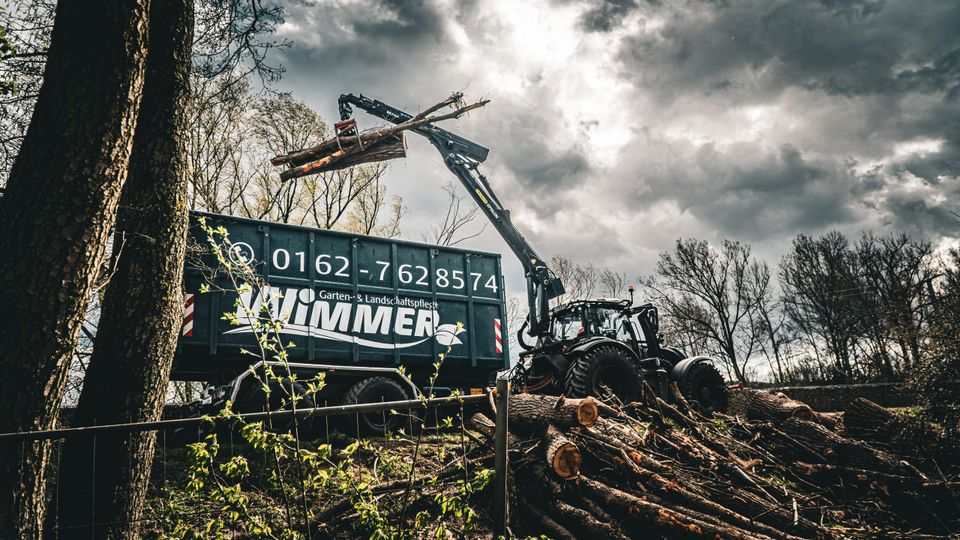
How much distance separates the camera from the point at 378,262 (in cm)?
797

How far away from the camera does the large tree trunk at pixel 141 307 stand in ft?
10.5

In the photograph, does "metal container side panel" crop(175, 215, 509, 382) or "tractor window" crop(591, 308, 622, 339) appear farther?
"tractor window" crop(591, 308, 622, 339)

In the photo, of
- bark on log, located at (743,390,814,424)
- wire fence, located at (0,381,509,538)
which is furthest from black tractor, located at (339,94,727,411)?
wire fence, located at (0,381,509,538)

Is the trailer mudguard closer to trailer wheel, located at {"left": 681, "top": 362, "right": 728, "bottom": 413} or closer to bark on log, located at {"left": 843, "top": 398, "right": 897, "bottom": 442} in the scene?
trailer wheel, located at {"left": 681, "top": 362, "right": 728, "bottom": 413}

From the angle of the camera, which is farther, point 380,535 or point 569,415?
point 569,415

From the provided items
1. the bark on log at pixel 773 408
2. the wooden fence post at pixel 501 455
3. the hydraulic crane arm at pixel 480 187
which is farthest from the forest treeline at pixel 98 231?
the bark on log at pixel 773 408

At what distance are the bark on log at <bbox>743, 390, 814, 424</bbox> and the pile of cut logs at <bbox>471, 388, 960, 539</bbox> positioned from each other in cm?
106

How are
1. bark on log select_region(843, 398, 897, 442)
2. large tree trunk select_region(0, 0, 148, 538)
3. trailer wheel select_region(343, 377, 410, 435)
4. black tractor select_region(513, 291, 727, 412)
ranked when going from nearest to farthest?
large tree trunk select_region(0, 0, 148, 538) → bark on log select_region(843, 398, 897, 442) → trailer wheel select_region(343, 377, 410, 435) → black tractor select_region(513, 291, 727, 412)

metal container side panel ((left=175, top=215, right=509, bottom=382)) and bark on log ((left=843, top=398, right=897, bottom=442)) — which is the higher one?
metal container side panel ((left=175, top=215, right=509, bottom=382))

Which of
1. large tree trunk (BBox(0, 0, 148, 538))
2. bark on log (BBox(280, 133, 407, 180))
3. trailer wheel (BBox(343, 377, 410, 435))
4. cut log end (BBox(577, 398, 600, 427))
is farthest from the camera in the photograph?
bark on log (BBox(280, 133, 407, 180))

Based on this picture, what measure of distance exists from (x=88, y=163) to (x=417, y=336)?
5712 millimetres

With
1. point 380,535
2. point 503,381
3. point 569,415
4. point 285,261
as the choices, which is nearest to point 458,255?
point 285,261

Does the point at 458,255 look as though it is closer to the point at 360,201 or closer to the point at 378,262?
the point at 378,262

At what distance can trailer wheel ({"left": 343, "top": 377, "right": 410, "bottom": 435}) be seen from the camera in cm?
698
